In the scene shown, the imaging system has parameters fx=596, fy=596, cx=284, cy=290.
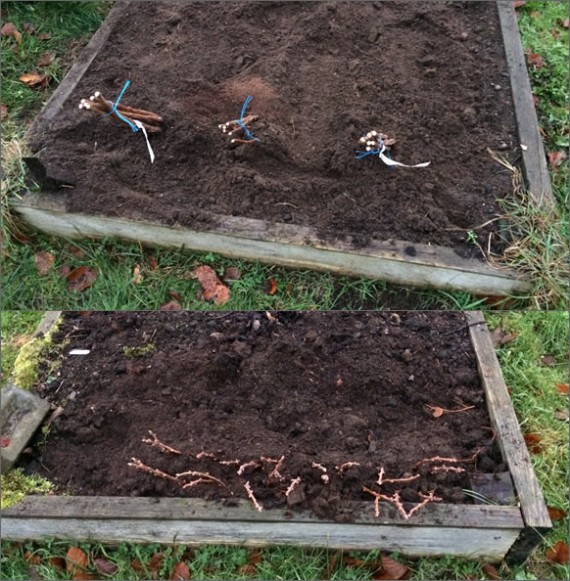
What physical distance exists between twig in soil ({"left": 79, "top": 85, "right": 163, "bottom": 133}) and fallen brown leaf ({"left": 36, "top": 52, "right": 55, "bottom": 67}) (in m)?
0.98

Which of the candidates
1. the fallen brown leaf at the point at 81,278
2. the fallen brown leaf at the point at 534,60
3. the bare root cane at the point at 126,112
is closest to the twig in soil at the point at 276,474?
the fallen brown leaf at the point at 81,278

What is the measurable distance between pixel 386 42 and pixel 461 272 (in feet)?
5.23

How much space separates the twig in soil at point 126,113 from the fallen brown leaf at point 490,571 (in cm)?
240

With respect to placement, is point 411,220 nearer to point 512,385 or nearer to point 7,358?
point 512,385

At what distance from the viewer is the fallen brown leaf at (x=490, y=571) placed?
86.7 inches

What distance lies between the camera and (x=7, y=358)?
296 centimetres

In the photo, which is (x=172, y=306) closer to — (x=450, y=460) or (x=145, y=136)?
(x=145, y=136)

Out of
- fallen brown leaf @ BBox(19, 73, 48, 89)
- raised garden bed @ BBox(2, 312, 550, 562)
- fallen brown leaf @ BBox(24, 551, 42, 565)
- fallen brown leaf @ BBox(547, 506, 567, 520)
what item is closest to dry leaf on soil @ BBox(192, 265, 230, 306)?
raised garden bed @ BBox(2, 312, 550, 562)

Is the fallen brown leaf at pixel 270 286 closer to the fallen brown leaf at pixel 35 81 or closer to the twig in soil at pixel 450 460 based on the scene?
the twig in soil at pixel 450 460

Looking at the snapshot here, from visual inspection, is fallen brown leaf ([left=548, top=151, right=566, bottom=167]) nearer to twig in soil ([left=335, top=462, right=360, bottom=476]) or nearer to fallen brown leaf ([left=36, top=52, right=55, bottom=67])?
twig in soil ([left=335, top=462, right=360, bottom=476])

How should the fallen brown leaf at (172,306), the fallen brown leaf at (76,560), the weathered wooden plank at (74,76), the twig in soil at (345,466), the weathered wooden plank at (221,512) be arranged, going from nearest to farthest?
the weathered wooden plank at (221,512)
the twig in soil at (345,466)
the fallen brown leaf at (76,560)
the fallen brown leaf at (172,306)
the weathered wooden plank at (74,76)

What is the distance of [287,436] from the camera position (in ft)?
7.82

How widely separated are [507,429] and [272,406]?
3.09 feet

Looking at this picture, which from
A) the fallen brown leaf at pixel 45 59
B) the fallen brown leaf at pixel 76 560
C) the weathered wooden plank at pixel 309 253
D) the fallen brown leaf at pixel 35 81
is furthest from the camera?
the fallen brown leaf at pixel 45 59
